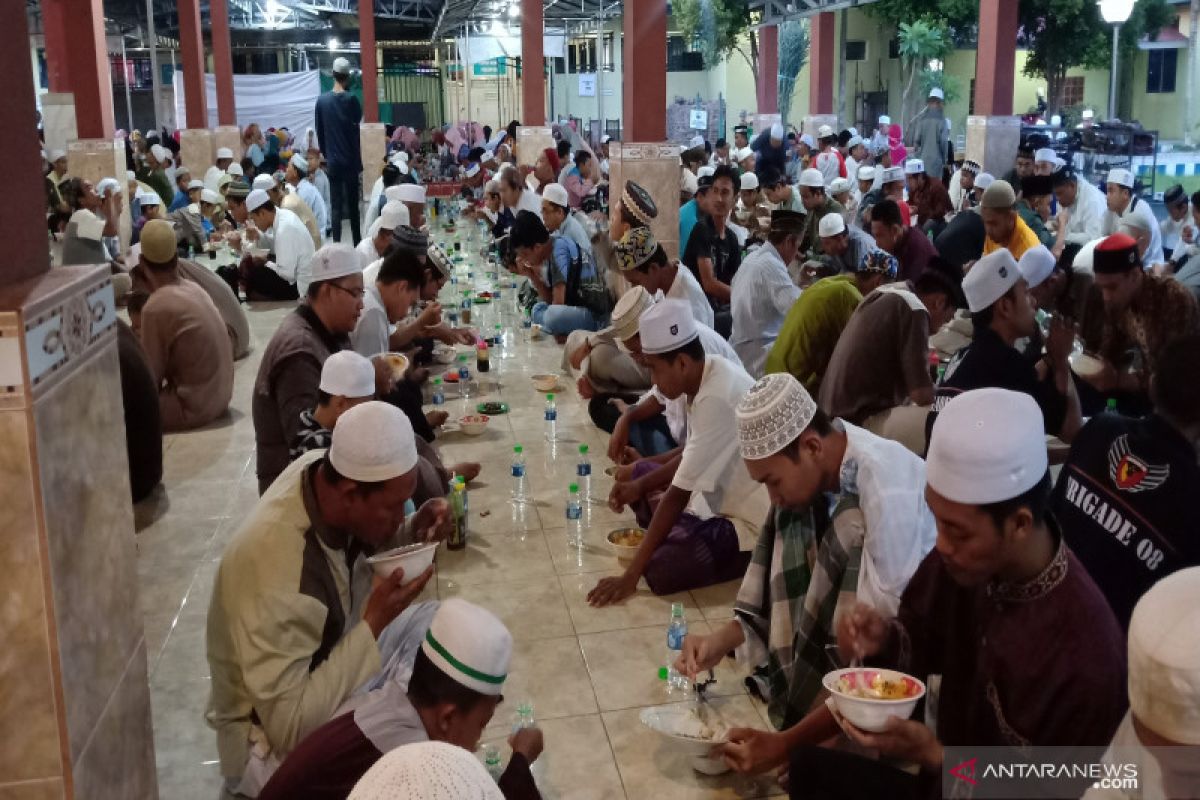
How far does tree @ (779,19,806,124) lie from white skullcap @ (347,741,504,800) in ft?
77.4

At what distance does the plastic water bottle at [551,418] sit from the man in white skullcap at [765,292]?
108cm

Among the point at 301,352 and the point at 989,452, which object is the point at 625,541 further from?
the point at 989,452

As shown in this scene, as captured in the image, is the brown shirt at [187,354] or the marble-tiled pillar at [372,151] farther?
the marble-tiled pillar at [372,151]

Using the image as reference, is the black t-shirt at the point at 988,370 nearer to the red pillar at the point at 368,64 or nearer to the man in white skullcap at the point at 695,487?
the man in white skullcap at the point at 695,487

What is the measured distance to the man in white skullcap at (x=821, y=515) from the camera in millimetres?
2756

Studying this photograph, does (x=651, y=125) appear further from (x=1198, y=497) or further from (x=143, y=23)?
(x=143, y=23)

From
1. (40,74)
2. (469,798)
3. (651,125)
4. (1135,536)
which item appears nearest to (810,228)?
(651,125)

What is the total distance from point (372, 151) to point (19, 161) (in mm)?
17586

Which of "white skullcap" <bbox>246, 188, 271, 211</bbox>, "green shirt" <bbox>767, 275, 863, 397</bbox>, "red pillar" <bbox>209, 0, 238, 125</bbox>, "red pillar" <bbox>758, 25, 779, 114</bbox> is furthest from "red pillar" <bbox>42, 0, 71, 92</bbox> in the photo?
"red pillar" <bbox>758, 25, 779, 114</bbox>

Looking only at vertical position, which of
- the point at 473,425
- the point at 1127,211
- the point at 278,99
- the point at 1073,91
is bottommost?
the point at 473,425

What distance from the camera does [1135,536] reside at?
2746 millimetres

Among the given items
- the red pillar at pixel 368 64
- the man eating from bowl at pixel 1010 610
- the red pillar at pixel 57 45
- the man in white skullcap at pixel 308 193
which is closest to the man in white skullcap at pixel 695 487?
the man eating from bowl at pixel 1010 610

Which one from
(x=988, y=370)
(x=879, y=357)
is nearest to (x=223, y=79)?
(x=879, y=357)

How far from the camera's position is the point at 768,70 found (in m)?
21.6
